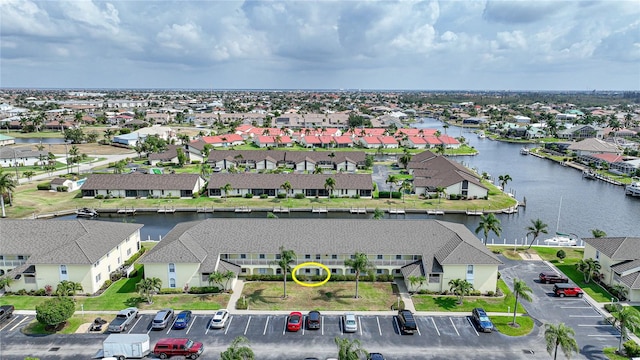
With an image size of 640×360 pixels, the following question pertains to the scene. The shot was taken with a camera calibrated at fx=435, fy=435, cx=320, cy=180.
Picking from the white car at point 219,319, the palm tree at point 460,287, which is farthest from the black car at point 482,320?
the white car at point 219,319

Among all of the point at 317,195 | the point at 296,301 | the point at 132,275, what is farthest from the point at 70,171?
the point at 296,301

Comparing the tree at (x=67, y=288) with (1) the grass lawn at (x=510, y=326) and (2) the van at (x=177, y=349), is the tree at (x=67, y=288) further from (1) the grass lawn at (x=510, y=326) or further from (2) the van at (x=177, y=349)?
(1) the grass lawn at (x=510, y=326)

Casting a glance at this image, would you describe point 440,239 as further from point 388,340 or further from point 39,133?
point 39,133

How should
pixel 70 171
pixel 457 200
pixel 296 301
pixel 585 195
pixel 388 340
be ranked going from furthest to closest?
1. pixel 70 171
2. pixel 585 195
3. pixel 457 200
4. pixel 296 301
5. pixel 388 340

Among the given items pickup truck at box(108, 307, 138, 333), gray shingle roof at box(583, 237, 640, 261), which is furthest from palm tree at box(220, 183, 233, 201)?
gray shingle roof at box(583, 237, 640, 261)

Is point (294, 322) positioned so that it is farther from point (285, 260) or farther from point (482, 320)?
point (482, 320)

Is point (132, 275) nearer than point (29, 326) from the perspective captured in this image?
No
